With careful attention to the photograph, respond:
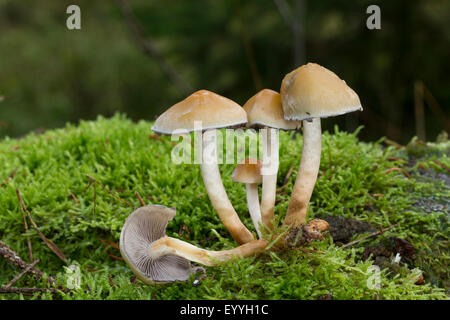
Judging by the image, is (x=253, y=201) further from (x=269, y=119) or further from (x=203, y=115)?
(x=203, y=115)

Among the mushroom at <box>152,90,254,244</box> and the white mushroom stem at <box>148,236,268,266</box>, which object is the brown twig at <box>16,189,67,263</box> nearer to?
the white mushroom stem at <box>148,236,268,266</box>

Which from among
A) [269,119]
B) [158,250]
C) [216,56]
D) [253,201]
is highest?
[216,56]

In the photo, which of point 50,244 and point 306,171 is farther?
A: point 50,244

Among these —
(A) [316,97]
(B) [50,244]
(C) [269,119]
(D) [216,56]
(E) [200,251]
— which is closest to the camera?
(A) [316,97]

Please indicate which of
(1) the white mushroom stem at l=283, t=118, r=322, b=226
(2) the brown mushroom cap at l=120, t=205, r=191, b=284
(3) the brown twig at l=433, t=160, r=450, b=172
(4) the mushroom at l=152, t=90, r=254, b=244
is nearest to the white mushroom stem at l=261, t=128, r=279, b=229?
(1) the white mushroom stem at l=283, t=118, r=322, b=226

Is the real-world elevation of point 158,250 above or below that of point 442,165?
below

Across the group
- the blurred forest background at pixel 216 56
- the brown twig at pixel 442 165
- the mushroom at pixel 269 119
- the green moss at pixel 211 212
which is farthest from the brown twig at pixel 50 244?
the brown twig at pixel 442 165

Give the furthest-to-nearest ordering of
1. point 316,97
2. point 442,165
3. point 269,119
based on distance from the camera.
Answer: point 442,165 → point 269,119 → point 316,97

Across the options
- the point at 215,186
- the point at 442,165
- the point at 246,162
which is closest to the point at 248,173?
the point at 246,162
